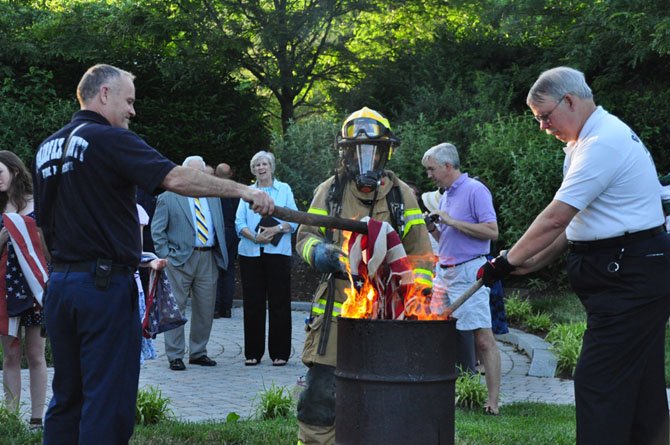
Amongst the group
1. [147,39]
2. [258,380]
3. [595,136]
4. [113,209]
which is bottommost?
[258,380]

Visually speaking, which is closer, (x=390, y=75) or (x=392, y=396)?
(x=392, y=396)

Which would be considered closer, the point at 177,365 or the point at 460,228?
the point at 460,228

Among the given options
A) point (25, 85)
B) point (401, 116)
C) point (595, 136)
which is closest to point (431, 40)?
point (401, 116)

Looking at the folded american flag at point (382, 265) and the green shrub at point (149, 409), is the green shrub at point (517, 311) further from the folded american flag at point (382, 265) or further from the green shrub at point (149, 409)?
the folded american flag at point (382, 265)

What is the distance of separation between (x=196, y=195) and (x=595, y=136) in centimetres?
206

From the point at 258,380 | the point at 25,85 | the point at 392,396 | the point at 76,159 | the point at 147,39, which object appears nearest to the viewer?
the point at 392,396

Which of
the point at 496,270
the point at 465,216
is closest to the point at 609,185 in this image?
the point at 496,270

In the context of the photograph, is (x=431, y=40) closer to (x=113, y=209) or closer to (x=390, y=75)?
(x=390, y=75)

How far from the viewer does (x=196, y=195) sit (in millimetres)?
4785

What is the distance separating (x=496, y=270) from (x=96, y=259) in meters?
2.05

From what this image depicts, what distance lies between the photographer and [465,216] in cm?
802

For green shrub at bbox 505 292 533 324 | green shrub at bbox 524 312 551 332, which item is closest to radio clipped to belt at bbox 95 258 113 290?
green shrub at bbox 524 312 551 332

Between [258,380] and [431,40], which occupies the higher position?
[431,40]

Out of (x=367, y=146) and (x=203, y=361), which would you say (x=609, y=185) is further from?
(x=203, y=361)
